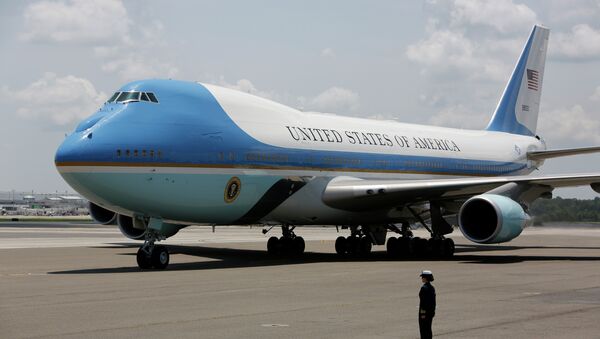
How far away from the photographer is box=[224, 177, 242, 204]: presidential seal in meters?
22.9

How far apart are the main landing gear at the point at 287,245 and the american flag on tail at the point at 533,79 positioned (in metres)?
14.9

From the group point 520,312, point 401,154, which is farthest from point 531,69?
point 520,312

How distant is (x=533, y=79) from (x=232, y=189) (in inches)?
791

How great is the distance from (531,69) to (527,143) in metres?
3.28

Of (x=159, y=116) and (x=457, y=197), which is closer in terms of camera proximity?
(x=159, y=116)

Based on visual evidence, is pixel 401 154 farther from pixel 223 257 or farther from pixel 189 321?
pixel 189 321

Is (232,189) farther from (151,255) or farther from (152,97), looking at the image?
(152,97)

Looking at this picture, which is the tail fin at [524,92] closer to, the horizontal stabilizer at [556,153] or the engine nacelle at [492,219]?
the horizontal stabilizer at [556,153]

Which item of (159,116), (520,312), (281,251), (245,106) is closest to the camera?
(520,312)

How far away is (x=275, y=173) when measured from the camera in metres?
24.4

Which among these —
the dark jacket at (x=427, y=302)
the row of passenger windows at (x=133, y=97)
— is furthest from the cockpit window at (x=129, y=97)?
the dark jacket at (x=427, y=302)

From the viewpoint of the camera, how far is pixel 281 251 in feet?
94.5

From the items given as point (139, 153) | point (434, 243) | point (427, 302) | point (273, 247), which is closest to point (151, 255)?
point (139, 153)

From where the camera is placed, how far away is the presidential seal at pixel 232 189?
75.2ft
